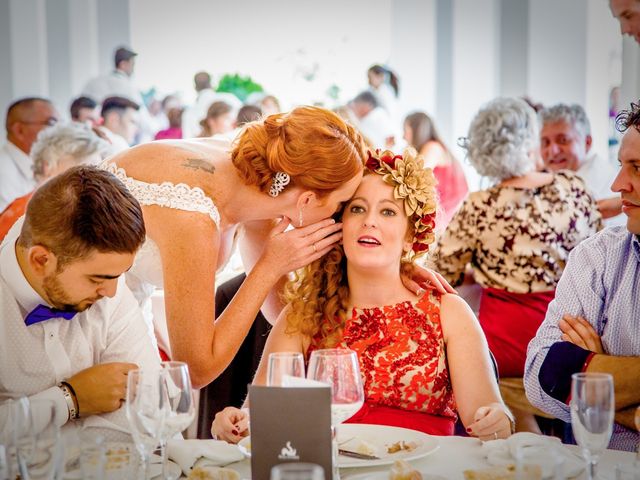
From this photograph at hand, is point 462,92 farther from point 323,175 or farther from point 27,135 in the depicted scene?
point 323,175

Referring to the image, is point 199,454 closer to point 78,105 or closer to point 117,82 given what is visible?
point 78,105

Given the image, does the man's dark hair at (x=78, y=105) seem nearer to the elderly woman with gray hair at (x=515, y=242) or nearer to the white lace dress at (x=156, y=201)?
the elderly woman with gray hair at (x=515, y=242)

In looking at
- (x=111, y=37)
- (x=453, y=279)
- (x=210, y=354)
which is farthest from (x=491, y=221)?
(x=111, y=37)

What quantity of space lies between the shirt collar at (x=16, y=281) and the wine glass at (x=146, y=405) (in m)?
0.57

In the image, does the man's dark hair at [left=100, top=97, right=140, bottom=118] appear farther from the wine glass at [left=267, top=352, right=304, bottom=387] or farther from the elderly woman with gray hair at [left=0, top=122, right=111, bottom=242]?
the wine glass at [left=267, top=352, right=304, bottom=387]

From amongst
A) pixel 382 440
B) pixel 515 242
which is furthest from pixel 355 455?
pixel 515 242

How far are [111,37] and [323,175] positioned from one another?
20.5ft

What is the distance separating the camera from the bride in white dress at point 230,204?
2.42 meters

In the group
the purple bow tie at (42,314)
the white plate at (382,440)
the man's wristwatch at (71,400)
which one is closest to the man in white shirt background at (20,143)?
the purple bow tie at (42,314)

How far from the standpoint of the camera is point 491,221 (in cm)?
410

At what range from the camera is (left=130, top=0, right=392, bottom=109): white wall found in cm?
783

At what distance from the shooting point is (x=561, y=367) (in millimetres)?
2297

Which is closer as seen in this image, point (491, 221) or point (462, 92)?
point (491, 221)

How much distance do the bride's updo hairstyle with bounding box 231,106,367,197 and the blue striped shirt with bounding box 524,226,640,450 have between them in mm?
707
